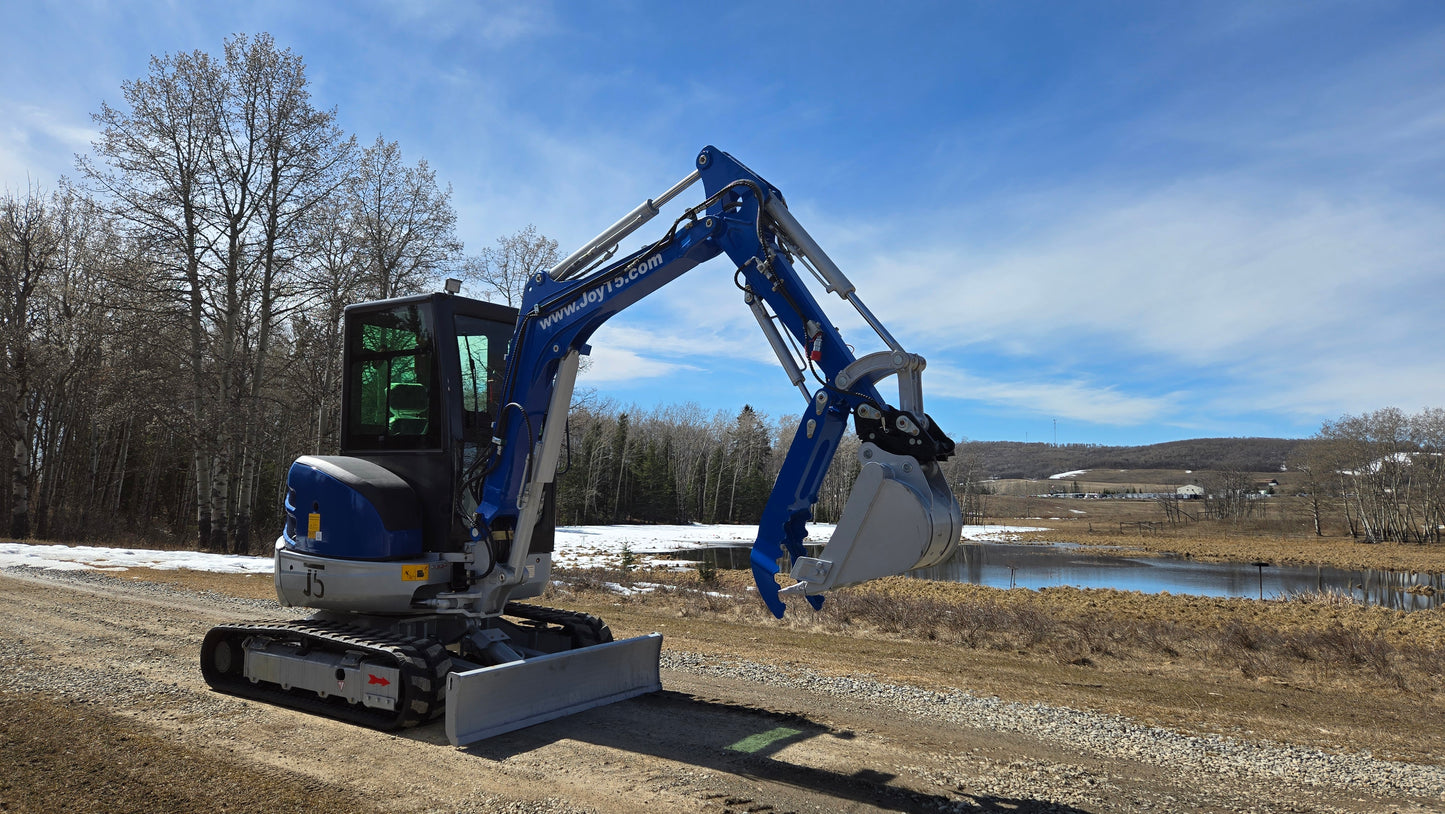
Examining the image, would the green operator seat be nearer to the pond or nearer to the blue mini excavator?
the blue mini excavator

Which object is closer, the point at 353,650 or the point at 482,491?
the point at 353,650

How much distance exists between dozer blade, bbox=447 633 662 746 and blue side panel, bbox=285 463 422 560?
1.47 metres

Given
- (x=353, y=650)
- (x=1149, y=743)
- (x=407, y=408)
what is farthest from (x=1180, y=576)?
(x=353, y=650)

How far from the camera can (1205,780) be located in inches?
218

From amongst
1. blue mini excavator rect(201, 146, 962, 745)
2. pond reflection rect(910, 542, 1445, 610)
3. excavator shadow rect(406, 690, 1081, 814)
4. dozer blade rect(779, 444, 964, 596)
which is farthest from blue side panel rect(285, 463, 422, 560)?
pond reflection rect(910, 542, 1445, 610)

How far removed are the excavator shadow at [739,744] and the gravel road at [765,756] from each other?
0.06 ft

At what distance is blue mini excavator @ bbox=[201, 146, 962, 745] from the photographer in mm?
5645

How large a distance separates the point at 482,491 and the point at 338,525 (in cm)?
120

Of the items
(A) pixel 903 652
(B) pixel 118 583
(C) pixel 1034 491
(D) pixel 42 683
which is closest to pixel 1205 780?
(A) pixel 903 652

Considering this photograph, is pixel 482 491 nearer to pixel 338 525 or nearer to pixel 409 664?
pixel 338 525

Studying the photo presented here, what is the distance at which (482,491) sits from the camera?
6996 millimetres

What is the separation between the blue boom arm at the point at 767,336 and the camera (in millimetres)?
5215

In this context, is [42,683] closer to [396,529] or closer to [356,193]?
[396,529]

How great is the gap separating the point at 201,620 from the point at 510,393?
22.1 feet
